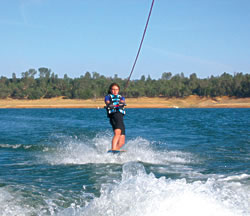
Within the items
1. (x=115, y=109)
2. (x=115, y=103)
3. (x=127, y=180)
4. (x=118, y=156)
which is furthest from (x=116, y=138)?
(x=127, y=180)

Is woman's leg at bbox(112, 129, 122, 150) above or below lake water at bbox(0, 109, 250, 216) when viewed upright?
above

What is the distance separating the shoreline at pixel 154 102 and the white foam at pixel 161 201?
75798 mm

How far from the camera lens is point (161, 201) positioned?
13.9ft

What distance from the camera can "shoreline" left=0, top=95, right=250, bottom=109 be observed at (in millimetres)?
84500

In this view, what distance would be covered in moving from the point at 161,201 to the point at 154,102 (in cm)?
9480

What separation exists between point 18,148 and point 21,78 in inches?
5336

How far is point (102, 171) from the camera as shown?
722 cm

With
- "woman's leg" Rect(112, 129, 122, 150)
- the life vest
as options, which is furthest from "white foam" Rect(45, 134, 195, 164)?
the life vest

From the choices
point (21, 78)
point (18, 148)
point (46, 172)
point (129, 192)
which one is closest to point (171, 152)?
point (46, 172)

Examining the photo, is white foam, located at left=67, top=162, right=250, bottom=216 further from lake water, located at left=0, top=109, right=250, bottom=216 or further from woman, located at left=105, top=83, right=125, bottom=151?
woman, located at left=105, top=83, right=125, bottom=151

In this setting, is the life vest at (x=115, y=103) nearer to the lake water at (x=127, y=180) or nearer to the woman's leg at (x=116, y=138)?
the woman's leg at (x=116, y=138)

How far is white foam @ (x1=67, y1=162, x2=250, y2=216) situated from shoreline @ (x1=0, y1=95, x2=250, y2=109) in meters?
75.8

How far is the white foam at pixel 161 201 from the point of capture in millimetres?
4117

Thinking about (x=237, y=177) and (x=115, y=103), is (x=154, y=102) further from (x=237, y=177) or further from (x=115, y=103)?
(x=237, y=177)
